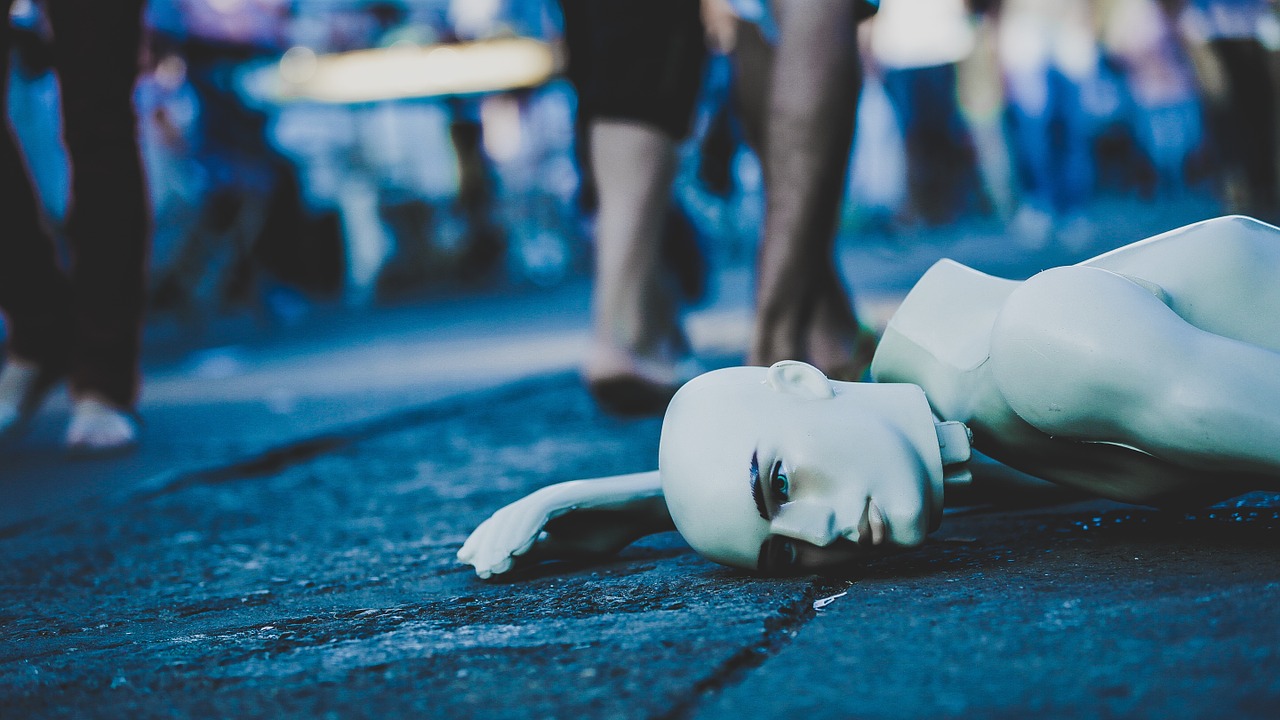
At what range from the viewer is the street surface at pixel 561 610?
98 cm

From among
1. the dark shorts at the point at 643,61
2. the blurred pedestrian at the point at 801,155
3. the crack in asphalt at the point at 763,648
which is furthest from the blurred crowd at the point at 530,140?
the crack in asphalt at the point at 763,648

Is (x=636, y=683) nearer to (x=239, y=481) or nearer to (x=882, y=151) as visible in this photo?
(x=239, y=481)

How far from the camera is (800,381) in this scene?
4.44 feet

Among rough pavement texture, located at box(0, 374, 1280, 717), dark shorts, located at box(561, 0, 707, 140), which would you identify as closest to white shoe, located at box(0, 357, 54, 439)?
rough pavement texture, located at box(0, 374, 1280, 717)

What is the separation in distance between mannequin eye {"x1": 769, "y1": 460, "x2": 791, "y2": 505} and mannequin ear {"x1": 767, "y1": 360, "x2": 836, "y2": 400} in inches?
3.4

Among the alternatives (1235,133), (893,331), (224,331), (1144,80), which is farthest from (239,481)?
(1144,80)

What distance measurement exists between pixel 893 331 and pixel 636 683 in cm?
66

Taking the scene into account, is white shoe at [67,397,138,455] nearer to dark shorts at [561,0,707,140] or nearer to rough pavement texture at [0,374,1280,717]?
rough pavement texture at [0,374,1280,717]

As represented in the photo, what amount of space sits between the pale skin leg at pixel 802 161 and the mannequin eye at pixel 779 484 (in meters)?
1.01

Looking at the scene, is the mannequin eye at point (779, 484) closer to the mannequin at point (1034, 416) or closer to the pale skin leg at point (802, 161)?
the mannequin at point (1034, 416)

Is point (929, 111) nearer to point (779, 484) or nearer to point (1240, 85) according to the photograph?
point (1240, 85)

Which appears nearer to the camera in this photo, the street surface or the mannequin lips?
the street surface

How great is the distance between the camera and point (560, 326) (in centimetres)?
595

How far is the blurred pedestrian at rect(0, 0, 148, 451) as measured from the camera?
302 cm
